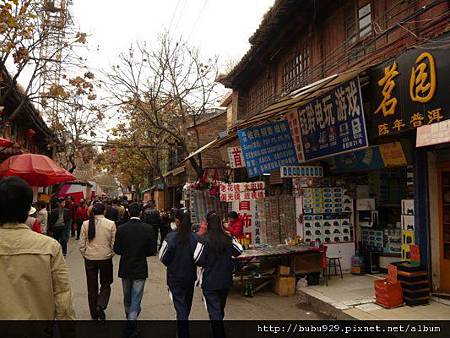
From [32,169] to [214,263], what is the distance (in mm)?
6159

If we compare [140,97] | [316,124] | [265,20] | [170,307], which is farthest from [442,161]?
[140,97]

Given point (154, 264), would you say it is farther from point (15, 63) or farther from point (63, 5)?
point (63, 5)

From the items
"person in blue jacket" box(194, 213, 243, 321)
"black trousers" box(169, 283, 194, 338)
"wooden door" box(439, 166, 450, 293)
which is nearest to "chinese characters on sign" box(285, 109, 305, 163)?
"wooden door" box(439, 166, 450, 293)

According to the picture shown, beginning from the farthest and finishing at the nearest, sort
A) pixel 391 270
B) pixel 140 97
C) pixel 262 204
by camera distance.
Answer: pixel 140 97, pixel 262 204, pixel 391 270

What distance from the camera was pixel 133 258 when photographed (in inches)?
228

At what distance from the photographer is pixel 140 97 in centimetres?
1975

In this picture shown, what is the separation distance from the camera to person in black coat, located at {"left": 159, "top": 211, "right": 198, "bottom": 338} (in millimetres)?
5363

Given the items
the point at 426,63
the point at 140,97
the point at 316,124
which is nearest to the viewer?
the point at 426,63

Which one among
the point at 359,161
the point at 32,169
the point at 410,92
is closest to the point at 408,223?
the point at 359,161

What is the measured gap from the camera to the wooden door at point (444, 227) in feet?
24.4

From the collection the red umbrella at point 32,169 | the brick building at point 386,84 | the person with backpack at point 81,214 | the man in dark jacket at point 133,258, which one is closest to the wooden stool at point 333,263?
the brick building at point 386,84

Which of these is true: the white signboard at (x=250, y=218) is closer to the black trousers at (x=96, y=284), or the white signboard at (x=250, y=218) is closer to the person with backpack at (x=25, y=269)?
the black trousers at (x=96, y=284)

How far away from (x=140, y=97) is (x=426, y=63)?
51.2ft

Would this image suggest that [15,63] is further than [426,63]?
Yes
